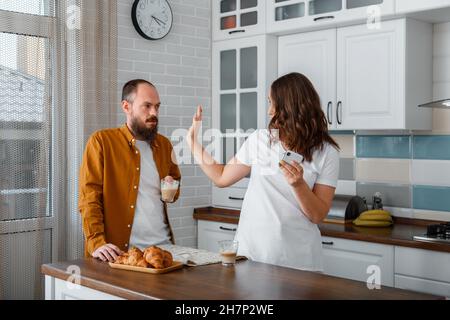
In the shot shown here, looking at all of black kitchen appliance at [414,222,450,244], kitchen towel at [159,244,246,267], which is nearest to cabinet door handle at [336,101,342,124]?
black kitchen appliance at [414,222,450,244]

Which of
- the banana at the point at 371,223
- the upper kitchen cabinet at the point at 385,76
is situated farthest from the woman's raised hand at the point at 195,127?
the banana at the point at 371,223

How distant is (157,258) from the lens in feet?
8.46

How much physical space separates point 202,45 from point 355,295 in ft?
10.8

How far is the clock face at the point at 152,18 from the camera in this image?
471 cm

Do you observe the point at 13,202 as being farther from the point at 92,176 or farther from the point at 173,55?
the point at 173,55

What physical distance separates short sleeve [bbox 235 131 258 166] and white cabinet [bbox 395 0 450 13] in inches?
58.7

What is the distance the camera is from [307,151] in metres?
2.93

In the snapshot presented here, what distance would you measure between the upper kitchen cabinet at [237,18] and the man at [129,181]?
179 cm

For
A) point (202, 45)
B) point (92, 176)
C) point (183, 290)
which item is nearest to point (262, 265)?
point (183, 290)

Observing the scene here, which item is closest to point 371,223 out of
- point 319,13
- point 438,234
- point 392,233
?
point 392,233

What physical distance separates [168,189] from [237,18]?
7.45 ft

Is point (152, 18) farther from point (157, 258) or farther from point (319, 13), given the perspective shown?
point (157, 258)

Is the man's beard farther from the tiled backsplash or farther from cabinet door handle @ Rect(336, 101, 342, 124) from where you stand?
the tiled backsplash

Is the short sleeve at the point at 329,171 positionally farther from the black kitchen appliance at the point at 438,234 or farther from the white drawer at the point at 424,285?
the white drawer at the point at 424,285
